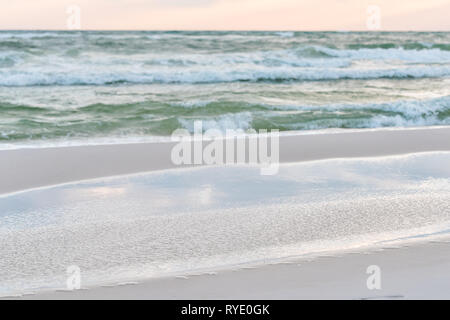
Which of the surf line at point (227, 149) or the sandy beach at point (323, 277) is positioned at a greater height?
the surf line at point (227, 149)

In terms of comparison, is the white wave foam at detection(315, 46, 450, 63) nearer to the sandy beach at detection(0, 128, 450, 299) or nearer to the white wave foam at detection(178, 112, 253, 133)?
Result: the white wave foam at detection(178, 112, 253, 133)

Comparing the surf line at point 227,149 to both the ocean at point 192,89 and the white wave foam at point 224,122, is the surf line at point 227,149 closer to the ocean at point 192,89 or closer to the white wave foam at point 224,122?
the white wave foam at point 224,122

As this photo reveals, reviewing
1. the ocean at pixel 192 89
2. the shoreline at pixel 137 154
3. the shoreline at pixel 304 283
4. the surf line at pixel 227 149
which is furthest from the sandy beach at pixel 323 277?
the ocean at pixel 192 89

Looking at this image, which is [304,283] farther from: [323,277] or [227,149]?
[227,149]

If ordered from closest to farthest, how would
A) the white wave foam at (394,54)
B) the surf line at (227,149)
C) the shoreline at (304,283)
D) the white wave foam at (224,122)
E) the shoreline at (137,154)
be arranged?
the shoreline at (304,283), the shoreline at (137,154), the surf line at (227,149), the white wave foam at (224,122), the white wave foam at (394,54)

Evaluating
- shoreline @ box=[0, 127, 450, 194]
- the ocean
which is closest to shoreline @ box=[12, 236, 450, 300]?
shoreline @ box=[0, 127, 450, 194]

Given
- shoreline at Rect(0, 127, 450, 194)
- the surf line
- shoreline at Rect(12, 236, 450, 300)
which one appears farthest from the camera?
the surf line

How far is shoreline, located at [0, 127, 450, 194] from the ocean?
41.1 inches

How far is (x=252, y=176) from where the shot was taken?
606 cm

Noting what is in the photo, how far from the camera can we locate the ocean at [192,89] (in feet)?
33.0

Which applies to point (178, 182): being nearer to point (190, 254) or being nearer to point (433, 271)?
point (190, 254)

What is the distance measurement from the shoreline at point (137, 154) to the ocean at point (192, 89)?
3.42ft

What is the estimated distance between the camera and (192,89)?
16359 mm

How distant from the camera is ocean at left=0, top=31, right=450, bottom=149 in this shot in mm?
10062
